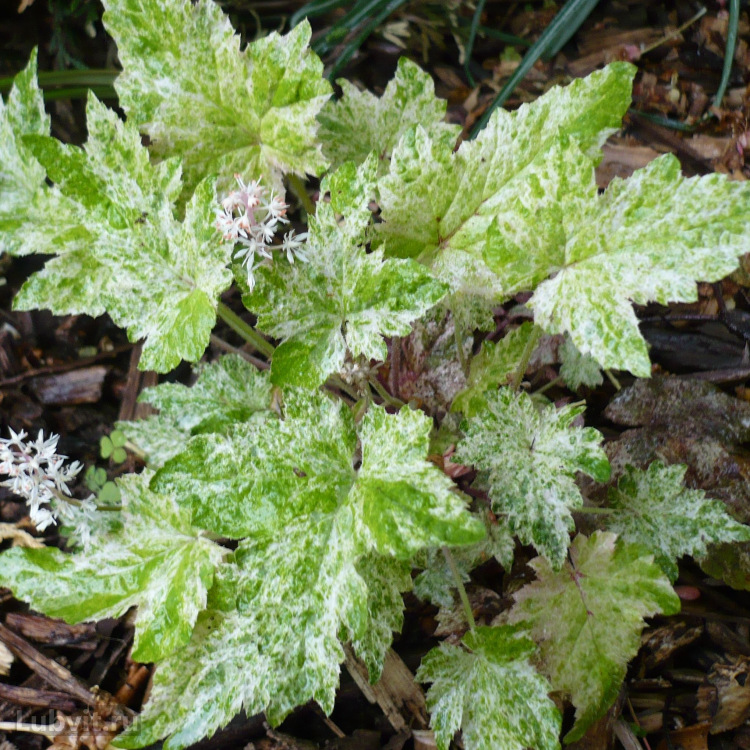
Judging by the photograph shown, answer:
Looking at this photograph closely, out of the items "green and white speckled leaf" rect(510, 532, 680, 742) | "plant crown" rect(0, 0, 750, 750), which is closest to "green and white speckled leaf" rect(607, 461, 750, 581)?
"plant crown" rect(0, 0, 750, 750)

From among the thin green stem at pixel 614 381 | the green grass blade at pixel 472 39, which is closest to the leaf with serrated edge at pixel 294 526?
the thin green stem at pixel 614 381

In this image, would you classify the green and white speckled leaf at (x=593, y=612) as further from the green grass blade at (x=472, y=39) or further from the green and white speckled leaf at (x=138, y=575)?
the green grass blade at (x=472, y=39)

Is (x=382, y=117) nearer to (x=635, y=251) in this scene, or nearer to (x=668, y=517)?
(x=635, y=251)

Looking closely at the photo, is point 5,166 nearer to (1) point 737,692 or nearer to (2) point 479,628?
(2) point 479,628

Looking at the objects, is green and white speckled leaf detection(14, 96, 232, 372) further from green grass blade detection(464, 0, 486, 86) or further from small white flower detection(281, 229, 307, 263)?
green grass blade detection(464, 0, 486, 86)

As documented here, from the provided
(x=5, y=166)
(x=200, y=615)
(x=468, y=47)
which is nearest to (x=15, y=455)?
(x=200, y=615)

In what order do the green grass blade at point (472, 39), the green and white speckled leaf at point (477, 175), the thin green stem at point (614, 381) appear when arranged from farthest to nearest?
1. the green grass blade at point (472, 39)
2. the thin green stem at point (614, 381)
3. the green and white speckled leaf at point (477, 175)

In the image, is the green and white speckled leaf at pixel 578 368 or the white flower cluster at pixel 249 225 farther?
the green and white speckled leaf at pixel 578 368
